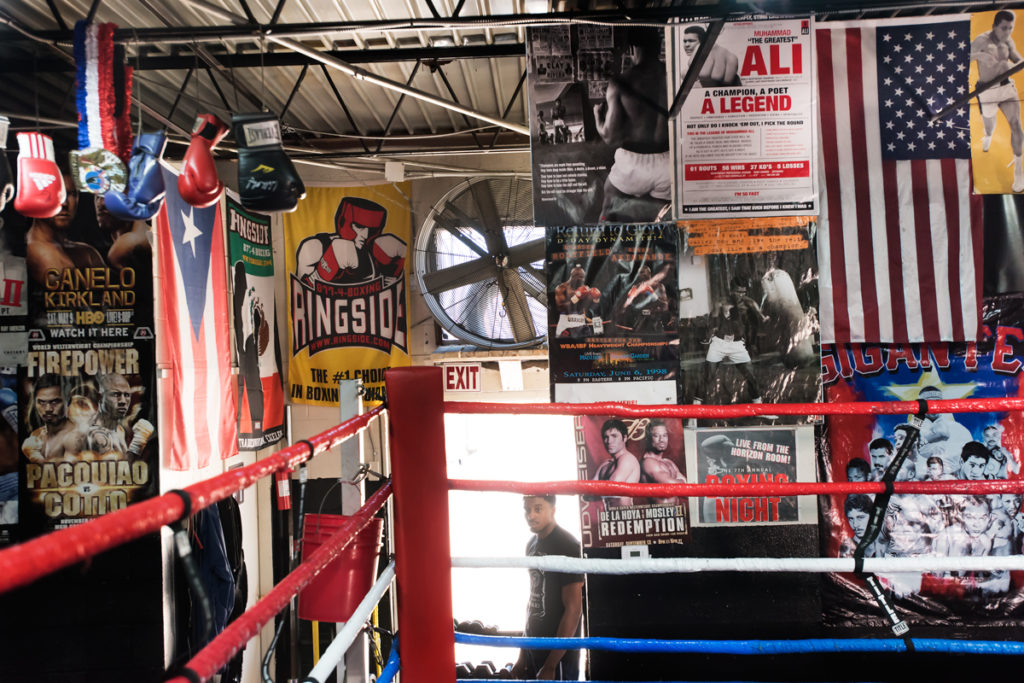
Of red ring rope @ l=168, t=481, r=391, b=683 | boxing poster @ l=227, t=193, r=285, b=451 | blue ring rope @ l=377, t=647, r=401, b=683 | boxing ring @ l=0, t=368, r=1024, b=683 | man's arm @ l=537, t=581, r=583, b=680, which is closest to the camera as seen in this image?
red ring rope @ l=168, t=481, r=391, b=683

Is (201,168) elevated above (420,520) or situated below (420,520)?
above

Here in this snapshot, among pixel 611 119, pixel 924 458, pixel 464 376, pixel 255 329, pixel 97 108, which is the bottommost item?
pixel 924 458

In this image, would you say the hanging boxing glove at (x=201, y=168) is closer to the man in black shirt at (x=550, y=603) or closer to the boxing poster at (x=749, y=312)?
the boxing poster at (x=749, y=312)

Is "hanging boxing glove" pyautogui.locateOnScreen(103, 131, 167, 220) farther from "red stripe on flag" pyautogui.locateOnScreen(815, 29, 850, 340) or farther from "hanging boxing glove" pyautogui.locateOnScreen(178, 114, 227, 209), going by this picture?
"red stripe on flag" pyautogui.locateOnScreen(815, 29, 850, 340)

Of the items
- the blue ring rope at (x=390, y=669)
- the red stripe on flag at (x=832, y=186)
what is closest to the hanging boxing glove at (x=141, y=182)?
the blue ring rope at (x=390, y=669)

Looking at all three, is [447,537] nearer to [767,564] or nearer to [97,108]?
[767,564]

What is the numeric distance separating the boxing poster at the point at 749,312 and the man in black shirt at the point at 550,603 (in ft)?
6.15

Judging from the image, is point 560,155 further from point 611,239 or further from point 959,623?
point 959,623

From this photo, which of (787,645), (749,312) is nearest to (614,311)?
(749,312)

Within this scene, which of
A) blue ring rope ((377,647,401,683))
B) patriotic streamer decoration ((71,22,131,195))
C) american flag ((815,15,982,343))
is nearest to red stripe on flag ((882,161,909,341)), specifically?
american flag ((815,15,982,343))

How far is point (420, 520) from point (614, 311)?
5.78 feet

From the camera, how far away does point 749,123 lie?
2.79m

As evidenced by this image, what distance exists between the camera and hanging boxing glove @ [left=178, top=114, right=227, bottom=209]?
3045mm

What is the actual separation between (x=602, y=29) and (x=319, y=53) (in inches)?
62.2
